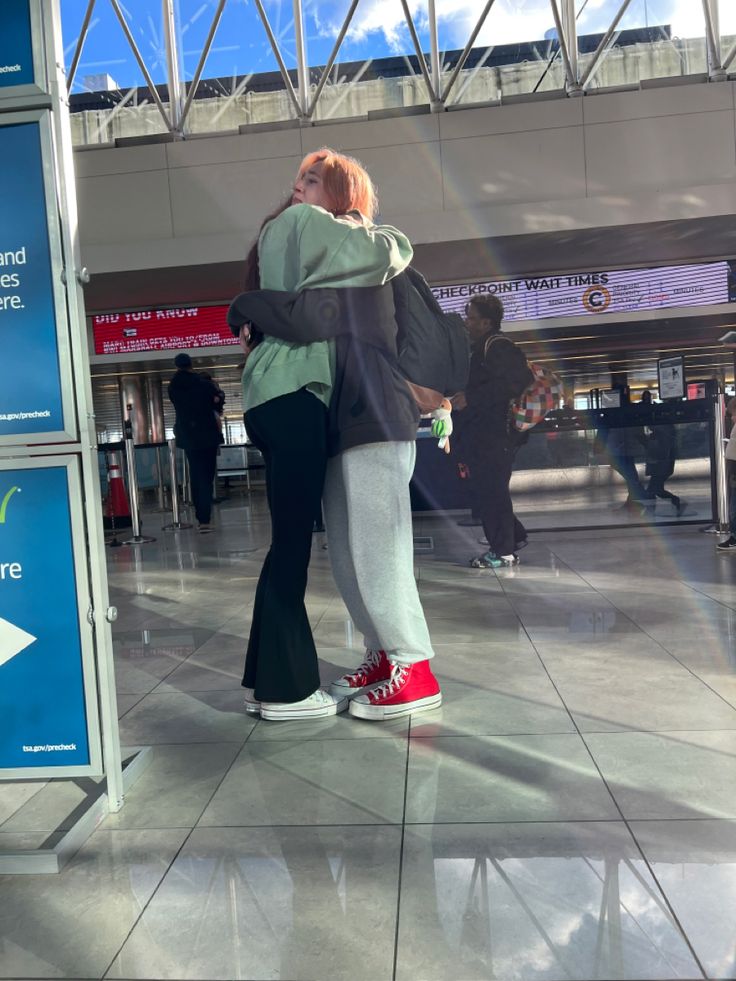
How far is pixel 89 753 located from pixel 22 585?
1.51ft

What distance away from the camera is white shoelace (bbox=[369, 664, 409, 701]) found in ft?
8.64

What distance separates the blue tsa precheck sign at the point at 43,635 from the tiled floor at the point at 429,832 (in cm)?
21

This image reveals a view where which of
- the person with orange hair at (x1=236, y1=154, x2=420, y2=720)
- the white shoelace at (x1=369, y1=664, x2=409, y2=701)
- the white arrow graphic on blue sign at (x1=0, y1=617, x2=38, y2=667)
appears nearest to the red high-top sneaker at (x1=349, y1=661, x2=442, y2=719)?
the white shoelace at (x1=369, y1=664, x2=409, y2=701)

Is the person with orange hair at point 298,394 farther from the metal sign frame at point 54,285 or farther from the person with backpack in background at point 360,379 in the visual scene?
the metal sign frame at point 54,285

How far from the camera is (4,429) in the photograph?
1935mm

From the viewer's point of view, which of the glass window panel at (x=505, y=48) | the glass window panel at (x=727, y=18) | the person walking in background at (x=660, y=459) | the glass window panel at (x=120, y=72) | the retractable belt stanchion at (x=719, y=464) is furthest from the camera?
the glass window panel at (x=120, y=72)

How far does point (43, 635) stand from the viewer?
1.97 m

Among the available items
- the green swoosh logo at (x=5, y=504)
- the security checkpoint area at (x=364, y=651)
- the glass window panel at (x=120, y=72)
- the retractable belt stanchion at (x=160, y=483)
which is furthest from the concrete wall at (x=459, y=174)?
the green swoosh logo at (x=5, y=504)

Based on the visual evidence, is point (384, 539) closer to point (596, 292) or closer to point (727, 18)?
point (596, 292)

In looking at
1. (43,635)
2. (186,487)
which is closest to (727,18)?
(186,487)

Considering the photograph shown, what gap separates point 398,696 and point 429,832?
0.83 meters

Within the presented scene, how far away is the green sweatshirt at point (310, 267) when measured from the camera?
7.83 ft

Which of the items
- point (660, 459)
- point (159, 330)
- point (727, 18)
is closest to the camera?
point (660, 459)

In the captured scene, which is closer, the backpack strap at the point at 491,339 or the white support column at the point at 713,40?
the backpack strap at the point at 491,339
